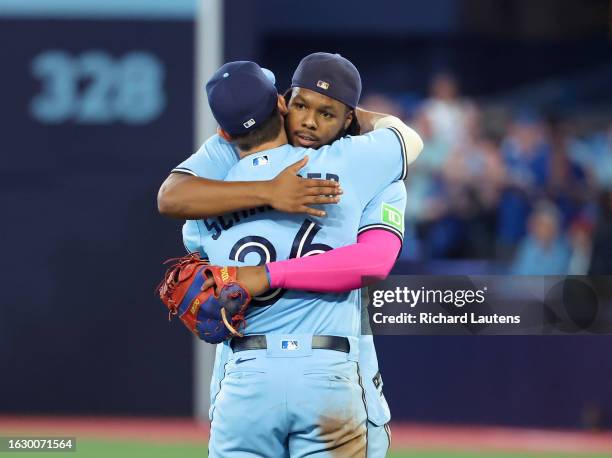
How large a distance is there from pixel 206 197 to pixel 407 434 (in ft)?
20.6

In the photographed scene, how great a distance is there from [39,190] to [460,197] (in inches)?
148

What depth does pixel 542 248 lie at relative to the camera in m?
10.1

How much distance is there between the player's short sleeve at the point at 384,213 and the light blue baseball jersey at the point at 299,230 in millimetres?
43

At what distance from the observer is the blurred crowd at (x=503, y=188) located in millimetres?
10109

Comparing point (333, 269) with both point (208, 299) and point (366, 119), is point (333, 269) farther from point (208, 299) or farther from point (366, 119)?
point (366, 119)

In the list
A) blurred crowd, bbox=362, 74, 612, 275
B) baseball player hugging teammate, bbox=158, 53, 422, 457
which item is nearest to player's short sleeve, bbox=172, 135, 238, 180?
baseball player hugging teammate, bbox=158, 53, 422, 457

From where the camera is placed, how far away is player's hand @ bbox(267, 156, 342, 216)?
11.7 feet

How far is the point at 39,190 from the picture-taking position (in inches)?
417

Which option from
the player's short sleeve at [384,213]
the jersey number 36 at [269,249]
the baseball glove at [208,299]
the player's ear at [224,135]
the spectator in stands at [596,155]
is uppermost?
the spectator in stands at [596,155]

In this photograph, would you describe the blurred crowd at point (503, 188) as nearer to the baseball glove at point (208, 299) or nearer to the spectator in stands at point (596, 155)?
the spectator in stands at point (596, 155)

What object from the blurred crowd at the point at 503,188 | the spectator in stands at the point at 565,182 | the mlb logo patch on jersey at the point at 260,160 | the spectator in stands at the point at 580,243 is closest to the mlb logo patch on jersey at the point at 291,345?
the mlb logo patch on jersey at the point at 260,160

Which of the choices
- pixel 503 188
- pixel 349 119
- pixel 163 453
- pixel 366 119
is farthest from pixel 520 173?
pixel 349 119

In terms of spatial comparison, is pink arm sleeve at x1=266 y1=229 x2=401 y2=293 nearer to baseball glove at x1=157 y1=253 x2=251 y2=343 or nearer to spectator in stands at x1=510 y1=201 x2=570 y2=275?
baseball glove at x1=157 y1=253 x2=251 y2=343

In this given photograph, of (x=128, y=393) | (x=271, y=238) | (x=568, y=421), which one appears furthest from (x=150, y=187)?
(x=271, y=238)
